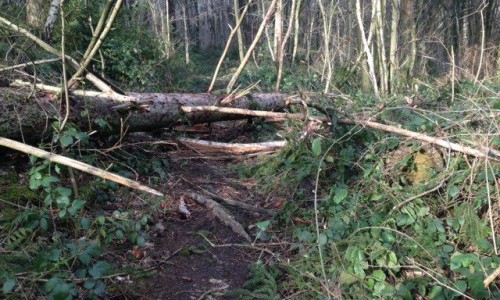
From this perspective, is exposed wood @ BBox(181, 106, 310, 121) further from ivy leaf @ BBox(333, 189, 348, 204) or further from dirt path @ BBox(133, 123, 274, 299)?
ivy leaf @ BBox(333, 189, 348, 204)

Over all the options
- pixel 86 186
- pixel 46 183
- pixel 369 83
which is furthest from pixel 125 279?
pixel 369 83

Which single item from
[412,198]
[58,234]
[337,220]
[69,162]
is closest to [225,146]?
[337,220]

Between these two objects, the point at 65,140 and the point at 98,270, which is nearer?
the point at 98,270

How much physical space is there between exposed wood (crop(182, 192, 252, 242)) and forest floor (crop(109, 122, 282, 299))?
0.04 m

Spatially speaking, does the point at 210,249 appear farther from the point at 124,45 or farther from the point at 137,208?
the point at 124,45

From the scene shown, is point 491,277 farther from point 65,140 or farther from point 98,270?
point 65,140

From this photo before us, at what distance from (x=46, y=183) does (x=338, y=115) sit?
2823 millimetres

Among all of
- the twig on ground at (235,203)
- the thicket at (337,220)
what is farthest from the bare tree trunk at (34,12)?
the twig on ground at (235,203)

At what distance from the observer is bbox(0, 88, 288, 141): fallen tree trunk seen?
3570 mm

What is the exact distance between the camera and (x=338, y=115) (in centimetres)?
454

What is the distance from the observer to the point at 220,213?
12.6ft

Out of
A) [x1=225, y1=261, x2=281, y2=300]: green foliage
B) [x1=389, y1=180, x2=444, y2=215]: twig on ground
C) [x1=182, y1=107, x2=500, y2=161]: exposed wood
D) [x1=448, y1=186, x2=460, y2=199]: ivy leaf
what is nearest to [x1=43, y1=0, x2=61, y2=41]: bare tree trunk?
[x1=182, y1=107, x2=500, y2=161]: exposed wood

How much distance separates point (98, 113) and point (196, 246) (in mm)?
1682

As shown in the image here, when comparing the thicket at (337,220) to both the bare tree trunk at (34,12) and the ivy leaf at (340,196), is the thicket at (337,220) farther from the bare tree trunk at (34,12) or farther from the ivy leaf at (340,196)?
the bare tree trunk at (34,12)
